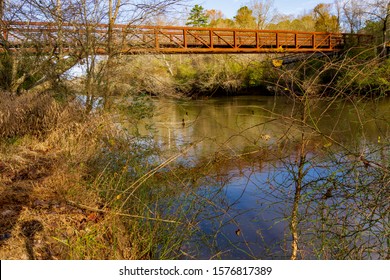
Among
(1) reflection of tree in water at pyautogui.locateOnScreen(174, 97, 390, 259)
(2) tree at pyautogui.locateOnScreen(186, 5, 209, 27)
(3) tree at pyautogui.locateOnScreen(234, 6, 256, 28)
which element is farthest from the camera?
(3) tree at pyautogui.locateOnScreen(234, 6, 256, 28)

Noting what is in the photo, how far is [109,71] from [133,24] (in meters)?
1.36

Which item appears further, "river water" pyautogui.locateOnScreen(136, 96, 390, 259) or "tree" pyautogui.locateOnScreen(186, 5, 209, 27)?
"tree" pyautogui.locateOnScreen(186, 5, 209, 27)

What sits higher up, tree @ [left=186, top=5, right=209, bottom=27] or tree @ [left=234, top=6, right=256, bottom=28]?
tree @ [left=234, top=6, right=256, bottom=28]

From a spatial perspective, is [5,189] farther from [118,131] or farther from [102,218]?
[118,131]

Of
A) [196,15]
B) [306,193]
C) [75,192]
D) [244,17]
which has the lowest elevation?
[75,192]

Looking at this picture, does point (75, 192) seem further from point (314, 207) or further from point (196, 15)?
point (196, 15)

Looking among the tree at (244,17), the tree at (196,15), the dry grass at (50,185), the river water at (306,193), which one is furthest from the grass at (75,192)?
the tree at (244,17)

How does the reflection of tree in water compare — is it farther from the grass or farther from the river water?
the grass

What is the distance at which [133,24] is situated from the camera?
28.7 feet

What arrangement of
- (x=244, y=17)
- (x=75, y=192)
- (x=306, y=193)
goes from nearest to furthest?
(x=306, y=193) → (x=75, y=192) → (x=244, y=17)

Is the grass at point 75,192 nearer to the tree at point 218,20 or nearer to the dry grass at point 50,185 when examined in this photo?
the dry grass at point 50,185

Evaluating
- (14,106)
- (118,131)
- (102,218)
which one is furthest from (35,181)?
(14,106)

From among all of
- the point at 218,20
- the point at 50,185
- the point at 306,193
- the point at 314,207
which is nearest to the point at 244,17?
the point at 218,20

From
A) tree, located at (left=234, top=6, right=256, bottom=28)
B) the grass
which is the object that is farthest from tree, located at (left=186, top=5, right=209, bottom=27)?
tree, located at (left=234, top=6, right=256, bottom=28)
